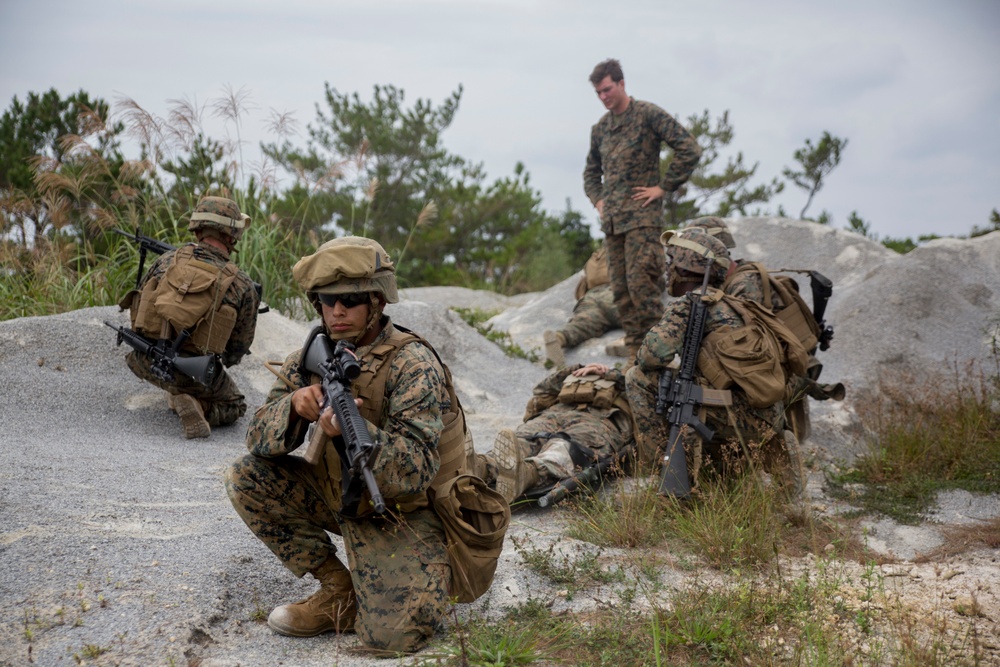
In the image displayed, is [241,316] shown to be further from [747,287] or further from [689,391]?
[747,287]

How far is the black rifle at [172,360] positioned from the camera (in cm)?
546

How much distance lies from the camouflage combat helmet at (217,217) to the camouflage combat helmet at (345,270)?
9.22ft

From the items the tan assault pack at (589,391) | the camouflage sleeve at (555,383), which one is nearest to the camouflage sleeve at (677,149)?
the camouflage sleeve at (555,383)

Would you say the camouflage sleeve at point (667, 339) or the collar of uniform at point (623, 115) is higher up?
the collar of uniform at point (623, 115)

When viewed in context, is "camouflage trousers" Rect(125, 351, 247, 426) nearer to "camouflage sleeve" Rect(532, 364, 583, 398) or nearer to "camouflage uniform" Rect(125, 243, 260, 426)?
"camouflage uniform" Rect(125, 243, 260, 426)

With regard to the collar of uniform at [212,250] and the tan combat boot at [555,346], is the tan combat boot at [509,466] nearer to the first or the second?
the collar of uniform at [212,250]

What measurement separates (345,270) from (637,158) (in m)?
4.77

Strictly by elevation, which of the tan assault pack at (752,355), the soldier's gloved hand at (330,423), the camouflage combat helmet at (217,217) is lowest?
the soldier's gloved hand at (330,423)

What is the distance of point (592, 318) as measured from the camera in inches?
356

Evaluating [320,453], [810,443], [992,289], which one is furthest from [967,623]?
[992,289]

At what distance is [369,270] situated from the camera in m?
2.99

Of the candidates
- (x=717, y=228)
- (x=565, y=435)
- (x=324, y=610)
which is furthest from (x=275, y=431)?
(x=717, y=228)

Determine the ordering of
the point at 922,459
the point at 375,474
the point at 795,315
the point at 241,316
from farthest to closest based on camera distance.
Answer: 1. the point at 241,316
2. the point at 795,315
3. the point at 922,459
4. the point at 375,474

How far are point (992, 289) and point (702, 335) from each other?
5600mm
